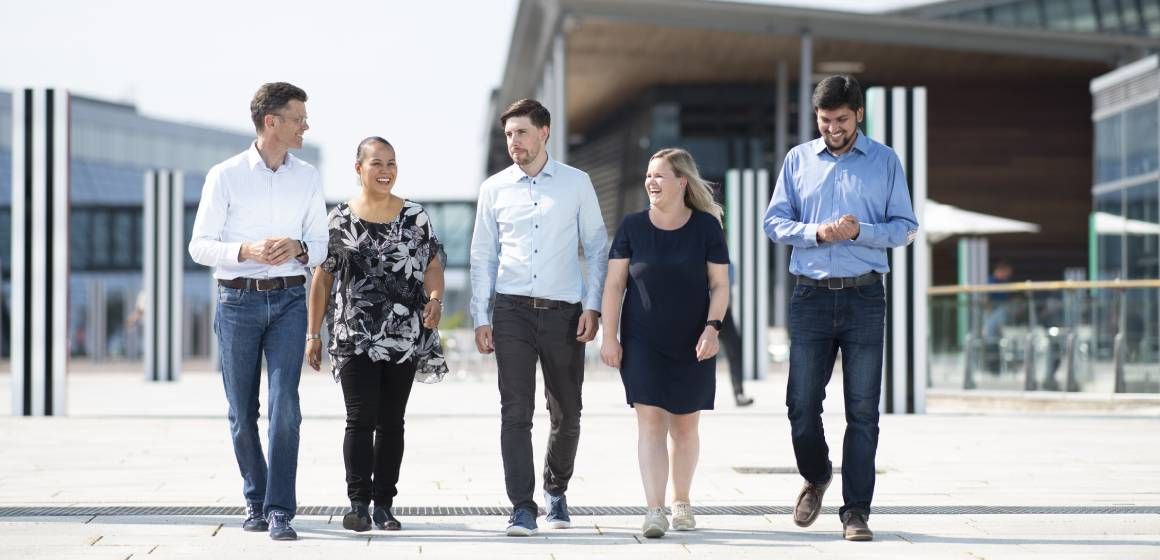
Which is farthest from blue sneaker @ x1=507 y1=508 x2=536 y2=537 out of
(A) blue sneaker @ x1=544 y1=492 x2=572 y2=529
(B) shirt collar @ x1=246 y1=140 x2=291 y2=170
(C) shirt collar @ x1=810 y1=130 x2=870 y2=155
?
(C) shirt collar @ x1=810 y1=130 x2=870 y2=155

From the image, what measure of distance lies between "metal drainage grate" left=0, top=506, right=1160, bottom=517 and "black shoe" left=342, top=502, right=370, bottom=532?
0.70m

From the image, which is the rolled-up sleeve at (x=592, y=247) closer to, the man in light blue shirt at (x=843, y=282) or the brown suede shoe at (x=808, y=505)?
the man in light blue shirt at (x=843, y=282)

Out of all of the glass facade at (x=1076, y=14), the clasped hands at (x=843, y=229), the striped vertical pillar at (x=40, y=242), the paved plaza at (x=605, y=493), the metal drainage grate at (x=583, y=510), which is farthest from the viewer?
the glass facade at (x=1076, y=14)

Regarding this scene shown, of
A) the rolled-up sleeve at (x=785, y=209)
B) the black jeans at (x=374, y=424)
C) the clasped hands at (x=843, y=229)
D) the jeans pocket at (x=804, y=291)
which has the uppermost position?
the rolled-up sleeve at (x=785, y=209)

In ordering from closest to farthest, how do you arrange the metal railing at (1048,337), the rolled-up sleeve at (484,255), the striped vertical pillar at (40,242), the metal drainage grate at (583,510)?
the rolled-up sleeve at (484,255)
the metal drainage grate at (583,510)
the striped vertical pillar at (40,242)
the metal railing at (1048,337)

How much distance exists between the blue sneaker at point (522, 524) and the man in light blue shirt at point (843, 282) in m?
1.02

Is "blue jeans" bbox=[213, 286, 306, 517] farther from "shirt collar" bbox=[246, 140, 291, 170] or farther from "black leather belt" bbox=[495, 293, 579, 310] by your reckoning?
"black leather belt" bbox=[495, 293, 579, 310]

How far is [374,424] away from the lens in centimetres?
670

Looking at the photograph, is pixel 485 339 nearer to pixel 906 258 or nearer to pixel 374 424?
pixel 374 424

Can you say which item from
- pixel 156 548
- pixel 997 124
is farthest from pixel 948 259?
pixel 156 548

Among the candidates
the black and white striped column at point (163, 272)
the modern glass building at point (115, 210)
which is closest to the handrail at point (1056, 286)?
the black and white striped column at point (163, 272)

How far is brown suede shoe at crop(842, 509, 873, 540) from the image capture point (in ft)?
20.7

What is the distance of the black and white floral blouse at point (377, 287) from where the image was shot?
664cm

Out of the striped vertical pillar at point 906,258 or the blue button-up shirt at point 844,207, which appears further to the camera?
the striped vertical pillar at point 906,258
